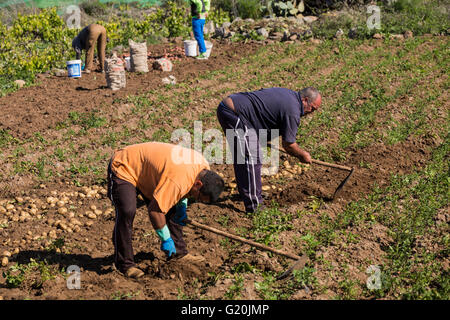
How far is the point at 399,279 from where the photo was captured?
442cm

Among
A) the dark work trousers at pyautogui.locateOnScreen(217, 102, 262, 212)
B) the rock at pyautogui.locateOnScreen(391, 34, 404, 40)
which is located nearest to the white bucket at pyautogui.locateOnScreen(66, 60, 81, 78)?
the dark work trousers at pyautogui.locateOnScreen(217, 102, 262, 212)

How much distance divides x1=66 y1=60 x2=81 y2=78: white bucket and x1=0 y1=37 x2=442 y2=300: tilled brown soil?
2652mm

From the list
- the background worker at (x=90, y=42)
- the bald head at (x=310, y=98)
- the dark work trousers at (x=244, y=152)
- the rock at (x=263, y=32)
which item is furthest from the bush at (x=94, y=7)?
the bald head at (x=310, y=98)

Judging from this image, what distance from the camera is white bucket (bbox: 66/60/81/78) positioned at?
10.9m

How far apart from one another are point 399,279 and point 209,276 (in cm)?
169

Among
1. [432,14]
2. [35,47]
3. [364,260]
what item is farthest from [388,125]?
[35,47]

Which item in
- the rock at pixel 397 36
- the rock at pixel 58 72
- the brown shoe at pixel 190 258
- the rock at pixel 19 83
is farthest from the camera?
the rock at pixel 397 36

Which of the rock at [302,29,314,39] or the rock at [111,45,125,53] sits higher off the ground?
the rock at [302,29,314,39]

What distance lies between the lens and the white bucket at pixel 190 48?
1250 cm

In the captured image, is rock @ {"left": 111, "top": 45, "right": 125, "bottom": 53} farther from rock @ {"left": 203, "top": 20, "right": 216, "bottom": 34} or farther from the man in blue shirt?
the man in blue shirt

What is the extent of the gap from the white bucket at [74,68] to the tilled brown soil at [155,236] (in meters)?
2.65

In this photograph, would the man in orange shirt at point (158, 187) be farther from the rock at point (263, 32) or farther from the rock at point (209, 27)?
the rock at point (209, 27)

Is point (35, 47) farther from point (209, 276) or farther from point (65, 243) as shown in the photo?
point (209, 276)

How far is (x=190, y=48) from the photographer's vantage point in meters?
12.6
